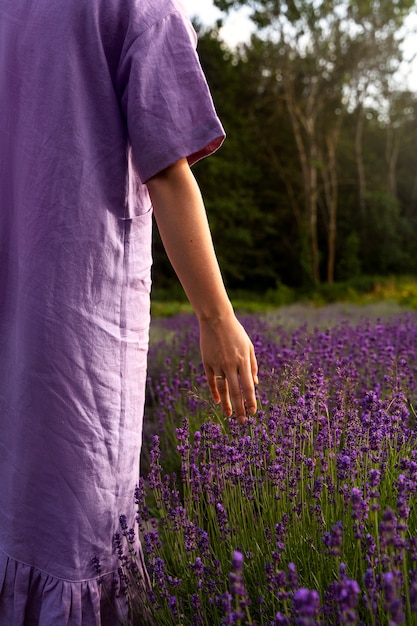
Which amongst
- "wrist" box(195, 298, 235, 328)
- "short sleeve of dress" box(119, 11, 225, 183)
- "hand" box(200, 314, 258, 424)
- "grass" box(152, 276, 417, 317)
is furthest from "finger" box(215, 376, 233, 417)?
"grass" box(152, 276, 417, 317)

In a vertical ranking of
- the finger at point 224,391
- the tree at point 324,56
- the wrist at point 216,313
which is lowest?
the finger at point 224,391

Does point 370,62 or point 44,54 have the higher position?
point 370,62

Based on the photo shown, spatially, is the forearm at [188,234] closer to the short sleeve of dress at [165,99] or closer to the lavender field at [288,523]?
the short sleeve of dress at [165,99]

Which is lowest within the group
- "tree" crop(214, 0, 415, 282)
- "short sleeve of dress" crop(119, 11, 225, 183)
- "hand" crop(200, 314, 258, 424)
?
"hand" crop(200, 314, 258, 424)

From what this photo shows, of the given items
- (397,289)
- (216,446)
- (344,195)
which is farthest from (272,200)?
(216,446)

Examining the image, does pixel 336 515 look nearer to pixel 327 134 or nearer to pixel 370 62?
pixel 370 62

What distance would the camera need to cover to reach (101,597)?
172 centimetres

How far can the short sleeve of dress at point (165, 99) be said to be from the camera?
1.47 m

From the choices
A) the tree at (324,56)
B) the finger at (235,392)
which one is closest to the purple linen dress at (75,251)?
the finger at (235,392)

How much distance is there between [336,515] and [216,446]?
419 mm

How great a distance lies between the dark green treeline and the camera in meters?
21.7

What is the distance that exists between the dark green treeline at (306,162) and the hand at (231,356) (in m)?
20.1

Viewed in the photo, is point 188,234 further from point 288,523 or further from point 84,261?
point 288,523

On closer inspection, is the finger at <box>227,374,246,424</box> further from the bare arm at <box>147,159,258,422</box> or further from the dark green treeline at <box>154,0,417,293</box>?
the dark green treeline at <box>154,0,417,293</box>
